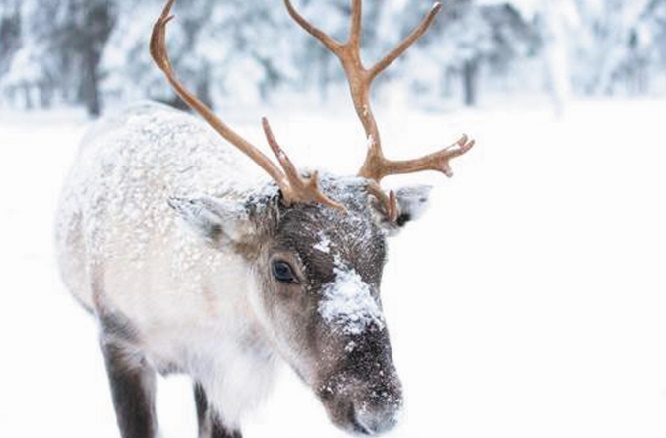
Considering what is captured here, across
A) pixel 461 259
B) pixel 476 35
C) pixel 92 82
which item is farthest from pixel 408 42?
pixel 476 35

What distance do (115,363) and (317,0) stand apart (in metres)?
18.3

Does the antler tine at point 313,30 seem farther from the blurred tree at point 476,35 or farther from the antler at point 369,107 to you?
the blurred tree at point 476,35

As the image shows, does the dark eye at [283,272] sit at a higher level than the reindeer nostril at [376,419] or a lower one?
higher

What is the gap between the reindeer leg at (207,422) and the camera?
3.94 metres

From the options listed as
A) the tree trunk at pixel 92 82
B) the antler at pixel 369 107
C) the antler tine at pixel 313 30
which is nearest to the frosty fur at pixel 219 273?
the antler at pixel 369 107

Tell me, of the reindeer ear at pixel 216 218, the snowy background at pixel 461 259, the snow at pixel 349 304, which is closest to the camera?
the snow at pixel 349 304

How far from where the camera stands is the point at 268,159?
10.2 feet

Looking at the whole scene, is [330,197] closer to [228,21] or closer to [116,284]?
[116,284]

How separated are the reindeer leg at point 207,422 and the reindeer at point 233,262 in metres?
0.01

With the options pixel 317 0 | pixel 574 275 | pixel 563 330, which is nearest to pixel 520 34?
pixel 317 0

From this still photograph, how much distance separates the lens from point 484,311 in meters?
6.70

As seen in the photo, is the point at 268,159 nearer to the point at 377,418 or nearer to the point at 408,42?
the point at 408,42

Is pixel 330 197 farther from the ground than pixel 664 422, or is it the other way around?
pixel 330 197

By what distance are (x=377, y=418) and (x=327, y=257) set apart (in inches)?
21.0
